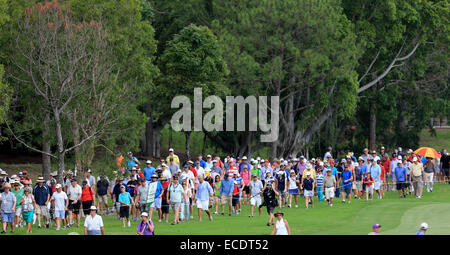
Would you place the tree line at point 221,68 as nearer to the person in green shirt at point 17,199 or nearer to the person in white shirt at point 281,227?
the person in green shirt at point 17,199

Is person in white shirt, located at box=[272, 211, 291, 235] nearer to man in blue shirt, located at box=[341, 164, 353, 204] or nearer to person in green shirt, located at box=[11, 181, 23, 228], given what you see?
person in green shirt, located at box=[11, 181, 23, 228]

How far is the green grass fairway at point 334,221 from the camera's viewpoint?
2888cm

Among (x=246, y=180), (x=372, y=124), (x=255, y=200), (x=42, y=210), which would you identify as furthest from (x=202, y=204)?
(x=372, y=124)

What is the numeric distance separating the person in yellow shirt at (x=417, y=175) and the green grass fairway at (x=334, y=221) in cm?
169

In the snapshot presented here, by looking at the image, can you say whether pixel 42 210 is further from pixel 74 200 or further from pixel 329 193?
pixel 329 193

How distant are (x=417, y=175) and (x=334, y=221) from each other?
907 cm

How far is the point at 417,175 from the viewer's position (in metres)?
39.3

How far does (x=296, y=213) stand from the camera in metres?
33.7

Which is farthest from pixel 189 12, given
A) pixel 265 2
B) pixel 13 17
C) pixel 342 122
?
pixel 13 17

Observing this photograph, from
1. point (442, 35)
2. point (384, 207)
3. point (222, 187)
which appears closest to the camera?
point (222, 187)

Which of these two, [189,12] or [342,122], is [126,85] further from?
[342,122]

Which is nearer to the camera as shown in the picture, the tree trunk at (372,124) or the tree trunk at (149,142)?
the tree trunk at (149,142)

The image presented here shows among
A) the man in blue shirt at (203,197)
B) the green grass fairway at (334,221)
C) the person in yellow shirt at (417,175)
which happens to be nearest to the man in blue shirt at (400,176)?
the person in yellow shirt at (417,175)

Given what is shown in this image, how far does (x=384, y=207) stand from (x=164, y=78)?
17798mm
